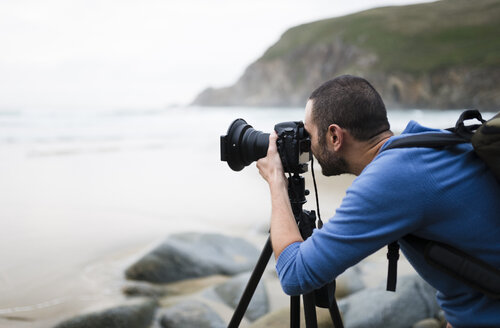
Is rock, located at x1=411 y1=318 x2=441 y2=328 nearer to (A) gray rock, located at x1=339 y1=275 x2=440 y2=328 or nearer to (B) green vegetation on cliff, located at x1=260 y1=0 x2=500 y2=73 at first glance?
(A) gray rock, located at x1=339 y1=275 x2=440 y2=328

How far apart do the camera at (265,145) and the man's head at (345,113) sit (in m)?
0.10

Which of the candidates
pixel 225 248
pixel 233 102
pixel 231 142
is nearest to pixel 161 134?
pixel 225 248

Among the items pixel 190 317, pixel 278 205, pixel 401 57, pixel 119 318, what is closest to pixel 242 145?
pixel 278 205

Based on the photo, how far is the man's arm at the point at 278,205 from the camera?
1.24 meters

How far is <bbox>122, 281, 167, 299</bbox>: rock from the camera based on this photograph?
3064mm

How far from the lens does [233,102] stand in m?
63.3

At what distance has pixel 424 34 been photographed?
29250 mm

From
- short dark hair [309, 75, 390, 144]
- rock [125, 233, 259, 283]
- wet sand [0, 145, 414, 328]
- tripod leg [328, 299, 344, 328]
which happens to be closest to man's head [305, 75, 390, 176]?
short dark hair [309, 75, 390, 144]

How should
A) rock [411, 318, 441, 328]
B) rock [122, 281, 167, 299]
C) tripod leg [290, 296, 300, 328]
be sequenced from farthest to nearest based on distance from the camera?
rock [122, 281, 167, 299], rock [411, 318, 441, 328], tripod leg [290, 296, 300, 328]

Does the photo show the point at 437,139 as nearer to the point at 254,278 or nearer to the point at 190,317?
the point at 254,278

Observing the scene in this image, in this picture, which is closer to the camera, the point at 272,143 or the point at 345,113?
the point at 345,113

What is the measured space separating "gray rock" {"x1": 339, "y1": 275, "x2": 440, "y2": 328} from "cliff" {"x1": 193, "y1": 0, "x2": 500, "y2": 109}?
17.0 metres

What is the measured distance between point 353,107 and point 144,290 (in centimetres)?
244

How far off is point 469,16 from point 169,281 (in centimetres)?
2032
